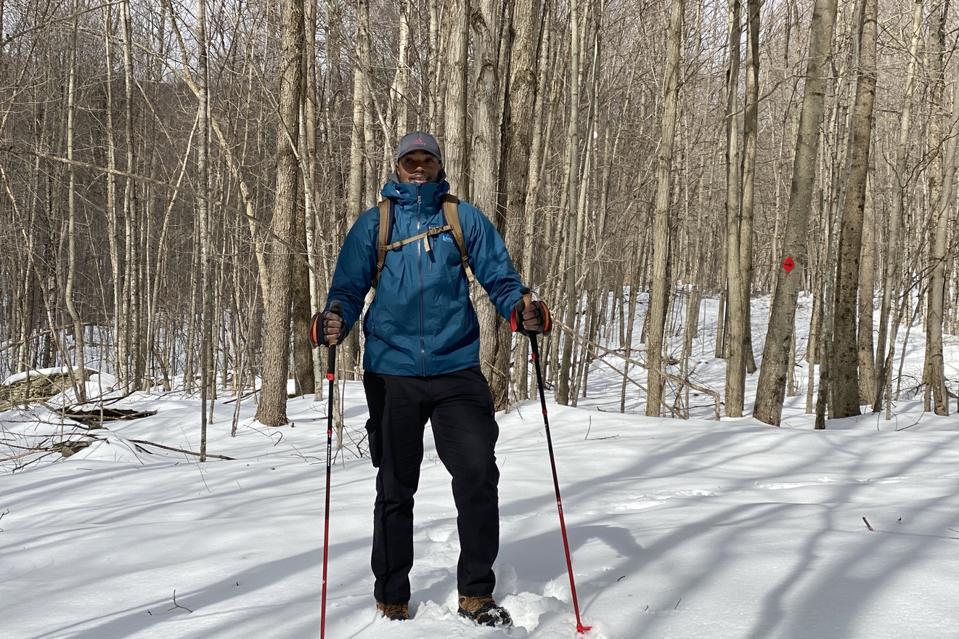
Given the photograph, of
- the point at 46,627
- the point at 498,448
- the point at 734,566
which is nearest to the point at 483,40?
the point at 498,448

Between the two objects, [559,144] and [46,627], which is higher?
[559,144]

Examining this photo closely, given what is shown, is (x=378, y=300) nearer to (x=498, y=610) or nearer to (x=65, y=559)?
(x=498, y=610)

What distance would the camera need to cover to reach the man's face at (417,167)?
10.2 feet

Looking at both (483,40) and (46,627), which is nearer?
(46,627)

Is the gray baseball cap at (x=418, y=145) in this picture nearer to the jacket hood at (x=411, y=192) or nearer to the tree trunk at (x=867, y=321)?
the jacket hood at (x=411, y=192)

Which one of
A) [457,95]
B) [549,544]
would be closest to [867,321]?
[457,95]

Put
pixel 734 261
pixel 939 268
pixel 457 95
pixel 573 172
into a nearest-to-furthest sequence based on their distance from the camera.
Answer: pixel 457 95
pixel 573 172
pixel 939 268
pixel 734 261

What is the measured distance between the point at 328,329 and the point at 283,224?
677cm

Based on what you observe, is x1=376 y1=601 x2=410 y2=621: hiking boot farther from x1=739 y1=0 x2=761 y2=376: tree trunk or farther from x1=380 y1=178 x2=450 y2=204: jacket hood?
x1=739 y1=0 x2=761 y2=376: tree trunk

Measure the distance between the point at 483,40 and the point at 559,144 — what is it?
9.93 meters

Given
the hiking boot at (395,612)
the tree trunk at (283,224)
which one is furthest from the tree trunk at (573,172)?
the hiking boot at (395,612)

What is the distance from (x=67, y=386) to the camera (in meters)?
12.4

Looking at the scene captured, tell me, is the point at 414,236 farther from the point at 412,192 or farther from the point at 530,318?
the point at 530,318

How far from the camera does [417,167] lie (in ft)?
10.2
